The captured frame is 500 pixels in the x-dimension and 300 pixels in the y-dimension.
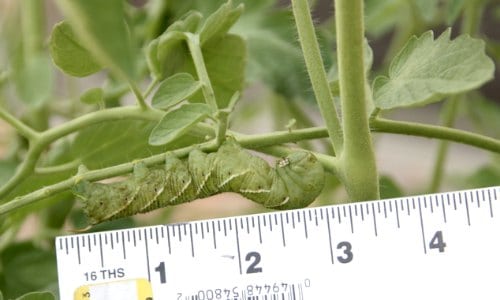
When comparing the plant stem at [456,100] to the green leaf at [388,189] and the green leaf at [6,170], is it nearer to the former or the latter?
the green leaf at [388,189]

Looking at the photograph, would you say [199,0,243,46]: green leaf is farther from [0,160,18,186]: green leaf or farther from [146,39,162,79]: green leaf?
[0,160,18,186]: green leaf

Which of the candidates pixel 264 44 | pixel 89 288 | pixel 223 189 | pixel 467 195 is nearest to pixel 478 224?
pixel 467 195

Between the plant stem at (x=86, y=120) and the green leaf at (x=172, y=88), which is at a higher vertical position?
the green leaf at (x=172, y=88)

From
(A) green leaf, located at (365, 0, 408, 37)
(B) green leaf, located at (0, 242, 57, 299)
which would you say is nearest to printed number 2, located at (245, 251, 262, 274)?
(B) green leaf, located at (0, 242, 57, 299)

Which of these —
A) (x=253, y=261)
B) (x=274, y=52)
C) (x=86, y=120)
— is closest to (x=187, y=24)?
(x=86, y=120)

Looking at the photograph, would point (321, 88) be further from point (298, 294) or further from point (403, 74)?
point (298, 294)

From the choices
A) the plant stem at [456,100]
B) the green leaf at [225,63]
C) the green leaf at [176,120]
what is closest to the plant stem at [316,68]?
the green leaf at [176,120]

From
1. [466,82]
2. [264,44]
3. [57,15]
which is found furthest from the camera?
[57,15]
